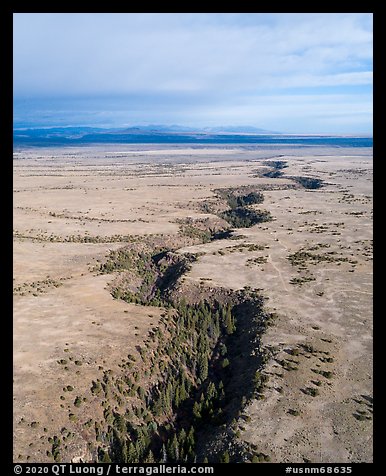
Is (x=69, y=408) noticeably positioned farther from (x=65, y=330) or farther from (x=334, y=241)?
(x=334, y=241)

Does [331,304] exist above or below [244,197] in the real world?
below

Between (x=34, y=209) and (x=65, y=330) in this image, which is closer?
(x=65, y=330)

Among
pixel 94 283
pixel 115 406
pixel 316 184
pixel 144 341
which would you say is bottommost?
pixel 115 406

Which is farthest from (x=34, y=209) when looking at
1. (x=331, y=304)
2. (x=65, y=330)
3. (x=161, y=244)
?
(x=331, y=304)

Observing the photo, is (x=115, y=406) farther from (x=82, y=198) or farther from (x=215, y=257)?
(x=82, y=198)
